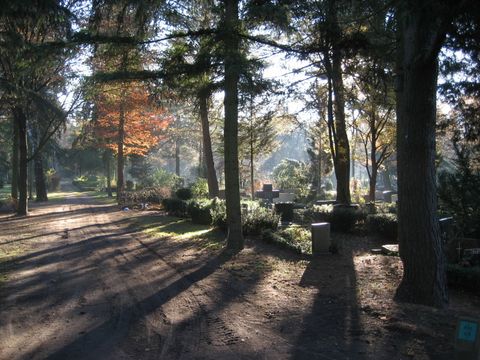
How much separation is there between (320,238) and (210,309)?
4.99 m

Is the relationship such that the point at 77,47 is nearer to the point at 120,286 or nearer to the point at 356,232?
the point at 120,286

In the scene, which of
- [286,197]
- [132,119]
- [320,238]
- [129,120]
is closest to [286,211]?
[320,238]

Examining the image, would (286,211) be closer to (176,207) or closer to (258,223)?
(258,223)

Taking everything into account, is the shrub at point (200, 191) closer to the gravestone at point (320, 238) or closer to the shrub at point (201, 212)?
the shrub at point (201, 212)

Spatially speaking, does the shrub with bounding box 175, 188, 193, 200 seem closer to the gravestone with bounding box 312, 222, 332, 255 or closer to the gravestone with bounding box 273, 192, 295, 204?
the gravestone with bounding box 273, 192, 295, 204

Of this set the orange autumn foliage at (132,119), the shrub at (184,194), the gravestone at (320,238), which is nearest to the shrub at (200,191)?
the shrub at (184,194)

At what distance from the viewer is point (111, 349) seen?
484 cm

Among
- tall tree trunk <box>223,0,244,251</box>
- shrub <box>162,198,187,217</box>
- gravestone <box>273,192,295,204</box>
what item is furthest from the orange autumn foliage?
tall tree trunk <box>223,0,244,251</box>

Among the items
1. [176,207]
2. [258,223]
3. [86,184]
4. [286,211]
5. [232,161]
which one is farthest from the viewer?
[86,184]

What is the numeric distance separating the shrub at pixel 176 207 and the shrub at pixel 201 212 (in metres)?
1.75

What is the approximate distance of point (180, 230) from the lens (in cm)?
1516

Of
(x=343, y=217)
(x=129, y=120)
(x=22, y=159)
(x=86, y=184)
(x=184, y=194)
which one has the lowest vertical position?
(x=343, y=217)

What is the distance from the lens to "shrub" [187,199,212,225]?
1639 centimetres

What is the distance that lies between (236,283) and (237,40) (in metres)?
5.29
